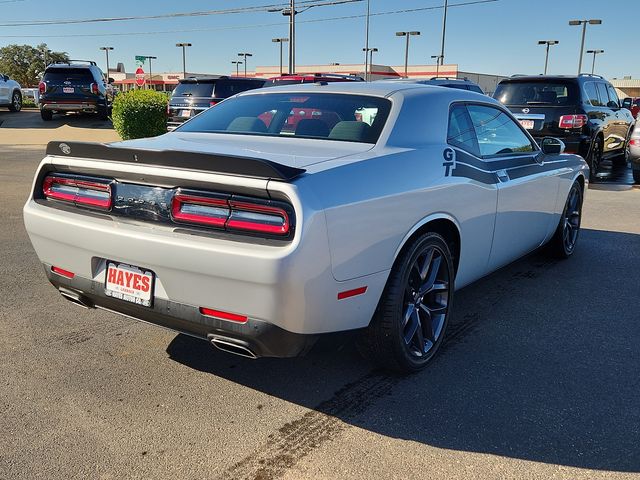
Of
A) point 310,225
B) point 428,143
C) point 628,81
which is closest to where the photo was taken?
point 310,225

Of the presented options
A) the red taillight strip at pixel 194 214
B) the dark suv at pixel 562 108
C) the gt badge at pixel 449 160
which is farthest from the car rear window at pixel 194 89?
the red taillight strip at pixel 194 214

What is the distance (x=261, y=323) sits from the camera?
2578mm

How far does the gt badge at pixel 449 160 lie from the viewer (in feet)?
11.4

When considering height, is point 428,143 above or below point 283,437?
above

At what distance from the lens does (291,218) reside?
250cm

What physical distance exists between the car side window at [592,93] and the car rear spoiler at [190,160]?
10023 mm

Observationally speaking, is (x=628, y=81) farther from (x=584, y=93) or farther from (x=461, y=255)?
(x=461, y=255)

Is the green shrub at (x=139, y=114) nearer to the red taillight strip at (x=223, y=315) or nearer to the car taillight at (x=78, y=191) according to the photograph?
the car taillight at (x=78, y=191)

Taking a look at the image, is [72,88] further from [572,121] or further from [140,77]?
[572,121]

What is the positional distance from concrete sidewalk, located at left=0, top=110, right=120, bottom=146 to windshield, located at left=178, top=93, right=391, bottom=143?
40.3 feet

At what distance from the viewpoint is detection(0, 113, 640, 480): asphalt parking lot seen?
2.56 meters

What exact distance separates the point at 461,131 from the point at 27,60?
316 ft

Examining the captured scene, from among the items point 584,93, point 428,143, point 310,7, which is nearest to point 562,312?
point 428,143

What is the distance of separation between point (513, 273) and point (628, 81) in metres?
104
